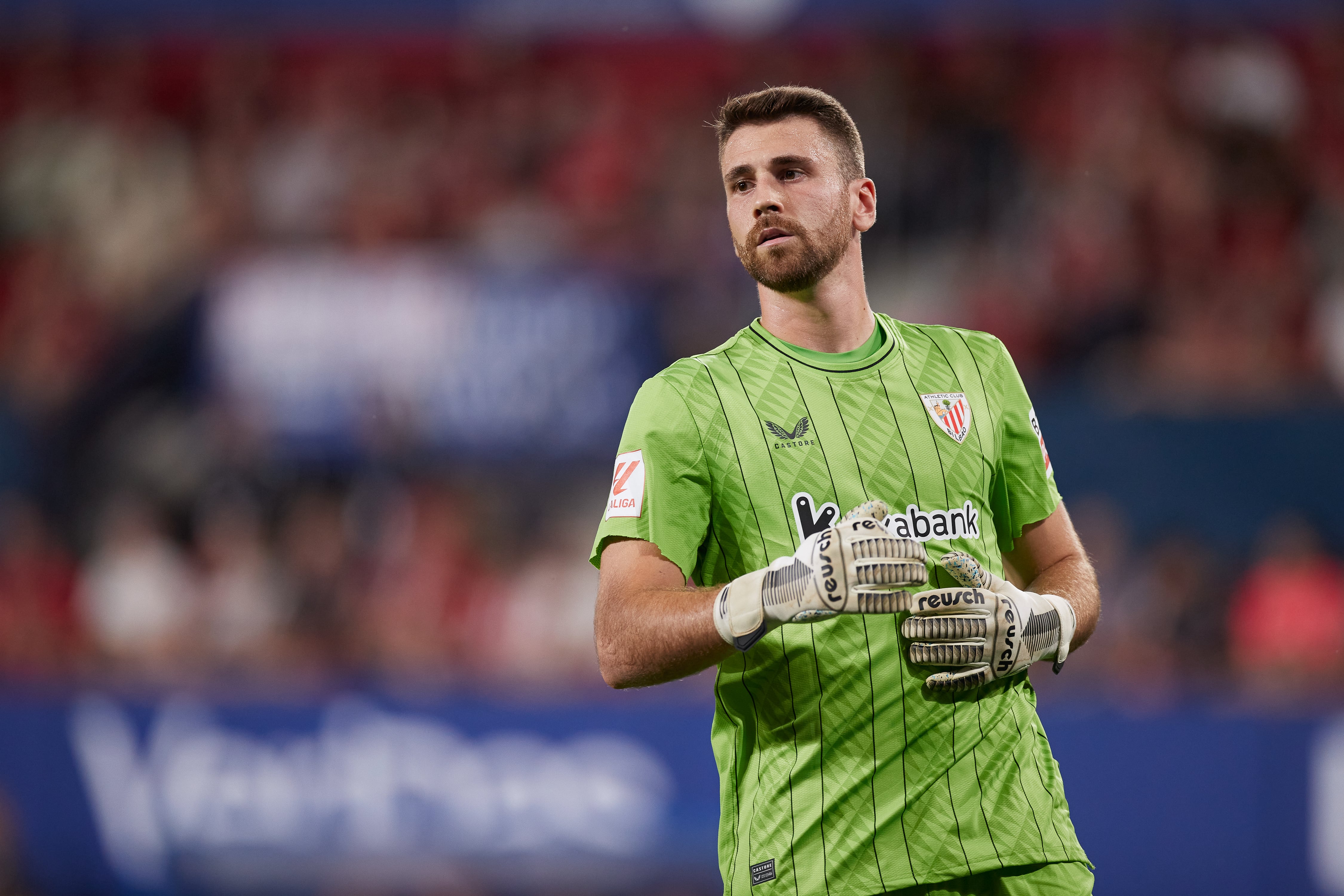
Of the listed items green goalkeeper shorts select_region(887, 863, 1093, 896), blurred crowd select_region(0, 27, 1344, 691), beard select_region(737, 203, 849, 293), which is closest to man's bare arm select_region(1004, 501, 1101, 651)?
green goalkeeper shorts select_region(887, 863, 1093, 896)

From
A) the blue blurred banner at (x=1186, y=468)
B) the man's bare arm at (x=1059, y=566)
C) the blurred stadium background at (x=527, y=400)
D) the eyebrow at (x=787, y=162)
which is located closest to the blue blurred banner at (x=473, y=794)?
the blurred stadium background at (x=527, y=400)

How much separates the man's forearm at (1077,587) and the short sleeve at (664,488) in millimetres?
832

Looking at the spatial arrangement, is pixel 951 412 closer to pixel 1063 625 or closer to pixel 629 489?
pixel 1063 625

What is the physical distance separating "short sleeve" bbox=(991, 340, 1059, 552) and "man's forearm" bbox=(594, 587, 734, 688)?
0.87 metres

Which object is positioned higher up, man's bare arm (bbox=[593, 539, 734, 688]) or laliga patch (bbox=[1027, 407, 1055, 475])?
laliga patch (bbox=[1027, 407, 1055, 475])

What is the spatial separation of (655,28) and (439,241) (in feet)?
7.61

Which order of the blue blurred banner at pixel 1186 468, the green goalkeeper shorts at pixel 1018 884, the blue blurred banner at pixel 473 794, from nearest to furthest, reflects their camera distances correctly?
the green goalkeeper shorts at pixel 1018 884 < the blue blurred banner at pixel 473 794 < the blue blurred banner at pixel 1186 468

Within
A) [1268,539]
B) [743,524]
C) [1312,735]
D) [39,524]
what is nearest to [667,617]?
[743,524]

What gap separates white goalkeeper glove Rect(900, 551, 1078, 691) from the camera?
3092mm

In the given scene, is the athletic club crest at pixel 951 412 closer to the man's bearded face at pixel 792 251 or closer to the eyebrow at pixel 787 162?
the man's bearded face at pixel 792 251

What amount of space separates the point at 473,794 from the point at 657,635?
239 inches

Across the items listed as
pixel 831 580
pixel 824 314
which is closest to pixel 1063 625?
pixel 831 580

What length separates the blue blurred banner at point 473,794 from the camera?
7844 mm

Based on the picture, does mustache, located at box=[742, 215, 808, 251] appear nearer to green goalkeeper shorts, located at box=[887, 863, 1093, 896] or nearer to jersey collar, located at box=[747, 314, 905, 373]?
jersey collar, located at box=[747, 314, 905, 373]
